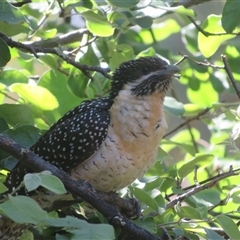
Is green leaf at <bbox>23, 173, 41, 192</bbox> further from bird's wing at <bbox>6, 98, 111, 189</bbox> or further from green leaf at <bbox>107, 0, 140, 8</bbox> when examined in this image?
green leaf at <bbox>107, 0, 140, 8</bbox>

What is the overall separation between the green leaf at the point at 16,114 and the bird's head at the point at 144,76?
34 cm

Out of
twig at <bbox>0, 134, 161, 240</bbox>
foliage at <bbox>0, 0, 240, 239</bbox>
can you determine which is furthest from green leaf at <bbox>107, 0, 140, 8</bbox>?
twig at <bbox>0, 134, 161, 240</bbox>

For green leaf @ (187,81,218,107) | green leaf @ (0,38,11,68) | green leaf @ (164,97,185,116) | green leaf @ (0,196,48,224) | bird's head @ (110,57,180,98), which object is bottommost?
green leaf @ (187,81,218,107)

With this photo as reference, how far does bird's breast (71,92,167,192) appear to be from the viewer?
2.36 metres

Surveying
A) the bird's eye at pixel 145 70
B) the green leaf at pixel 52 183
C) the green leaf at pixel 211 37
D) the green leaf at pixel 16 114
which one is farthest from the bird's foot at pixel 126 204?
the green leaf at pixel 211 37

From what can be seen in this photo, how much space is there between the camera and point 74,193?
1863 mm

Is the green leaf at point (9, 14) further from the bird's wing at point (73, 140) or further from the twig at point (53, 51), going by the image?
the bird's wing at point (73, 140)

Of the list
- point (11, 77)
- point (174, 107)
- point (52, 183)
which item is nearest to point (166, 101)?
point (174, 107)

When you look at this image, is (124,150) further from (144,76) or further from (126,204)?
(144,76)

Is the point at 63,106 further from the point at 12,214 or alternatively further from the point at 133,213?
the point at 12,214

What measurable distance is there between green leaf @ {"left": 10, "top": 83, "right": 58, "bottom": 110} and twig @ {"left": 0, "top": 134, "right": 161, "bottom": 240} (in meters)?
0.61

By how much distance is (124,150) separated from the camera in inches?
93.3

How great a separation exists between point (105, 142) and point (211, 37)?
2.19 feet

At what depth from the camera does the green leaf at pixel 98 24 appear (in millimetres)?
2363
